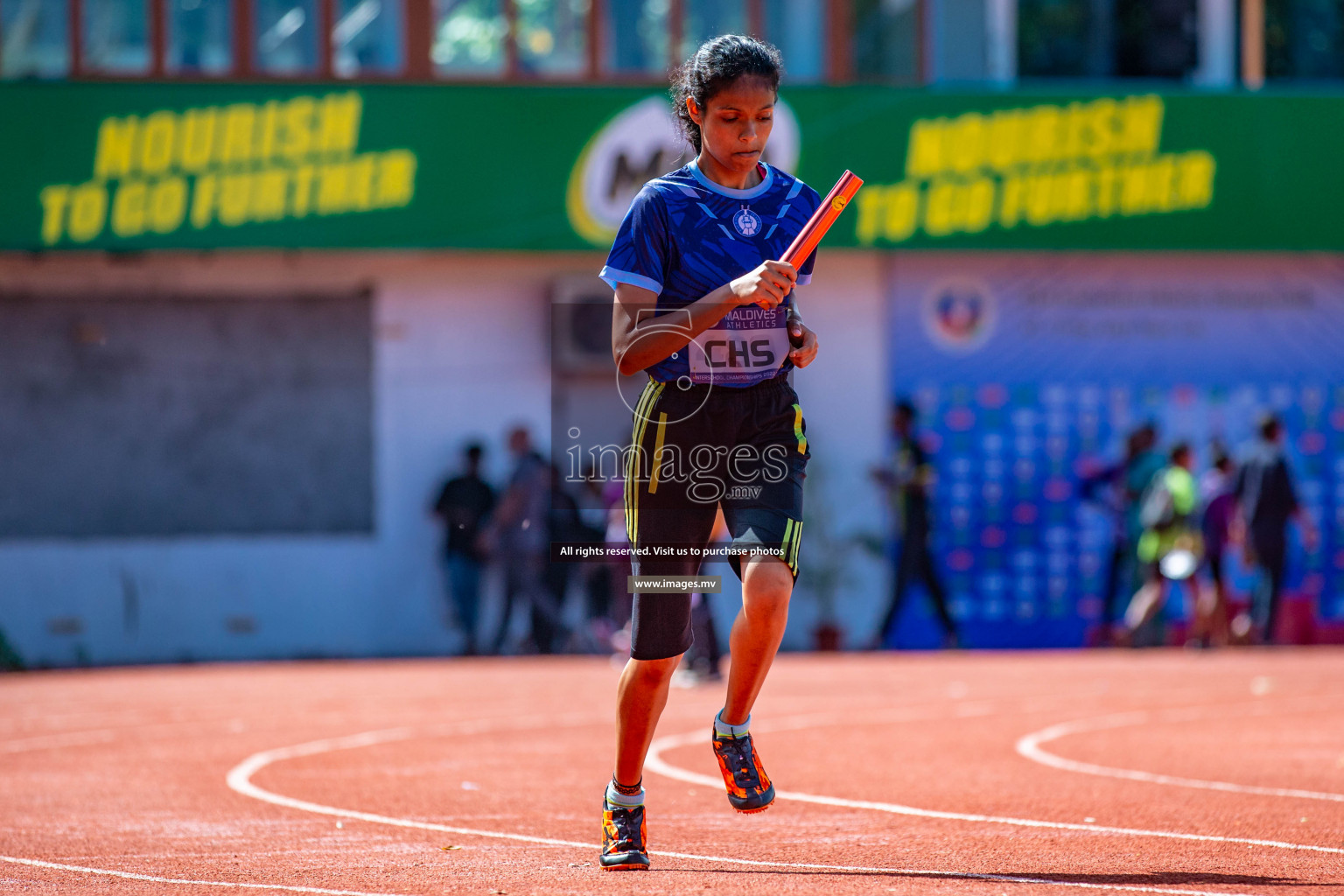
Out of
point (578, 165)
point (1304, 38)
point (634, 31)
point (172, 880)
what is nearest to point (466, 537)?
point (578, 165)

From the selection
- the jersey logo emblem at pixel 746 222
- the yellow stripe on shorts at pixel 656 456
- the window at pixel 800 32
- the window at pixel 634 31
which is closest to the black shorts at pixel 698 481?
the yellow stripe on shorts at pixel 656 456

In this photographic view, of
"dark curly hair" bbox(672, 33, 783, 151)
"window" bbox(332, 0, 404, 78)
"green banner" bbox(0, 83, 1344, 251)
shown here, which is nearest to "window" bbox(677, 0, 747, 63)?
"green banner" bbox(0, 83, 1344, 251)

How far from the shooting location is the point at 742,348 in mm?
5438

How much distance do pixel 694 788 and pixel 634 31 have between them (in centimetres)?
1269

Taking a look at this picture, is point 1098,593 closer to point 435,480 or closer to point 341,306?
point 435,480

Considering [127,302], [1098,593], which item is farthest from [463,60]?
[1098,593]

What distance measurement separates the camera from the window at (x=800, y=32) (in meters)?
19.5

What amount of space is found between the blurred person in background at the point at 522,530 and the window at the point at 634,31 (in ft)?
11.9

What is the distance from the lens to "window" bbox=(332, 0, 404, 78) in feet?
61.9

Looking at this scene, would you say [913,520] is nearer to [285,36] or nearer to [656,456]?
[285,36]

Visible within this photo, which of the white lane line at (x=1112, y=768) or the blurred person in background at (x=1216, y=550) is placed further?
the blurred person in background at (x=1216, y=550)

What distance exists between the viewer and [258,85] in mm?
18500

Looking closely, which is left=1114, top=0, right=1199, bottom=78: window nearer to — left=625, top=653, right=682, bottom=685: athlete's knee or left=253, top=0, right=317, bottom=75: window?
left=253, top=0, right=317, bottom=75: window

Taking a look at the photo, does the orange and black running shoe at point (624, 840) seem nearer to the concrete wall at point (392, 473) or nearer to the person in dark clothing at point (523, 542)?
the person in dark clothing at point (523, 542)
